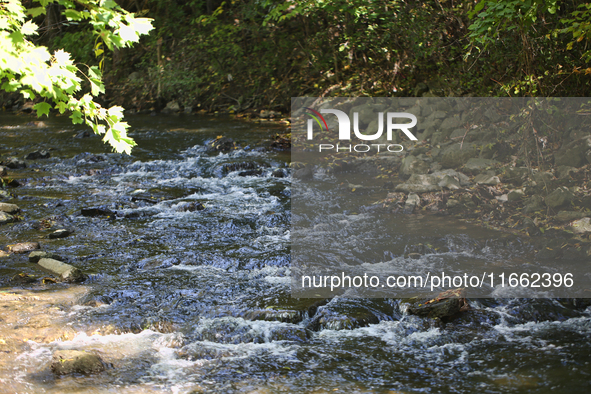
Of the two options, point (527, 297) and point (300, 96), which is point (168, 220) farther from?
point (300, 96)

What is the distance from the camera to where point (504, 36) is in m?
8.49

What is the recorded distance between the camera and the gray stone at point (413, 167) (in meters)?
9.35

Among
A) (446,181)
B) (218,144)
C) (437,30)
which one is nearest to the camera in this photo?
(446,181)

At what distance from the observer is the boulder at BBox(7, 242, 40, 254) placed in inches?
257

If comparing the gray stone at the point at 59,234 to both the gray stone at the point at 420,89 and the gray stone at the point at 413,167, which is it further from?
the gray stone at the point at 420,89

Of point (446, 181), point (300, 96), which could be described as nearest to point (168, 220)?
point (446, 181)

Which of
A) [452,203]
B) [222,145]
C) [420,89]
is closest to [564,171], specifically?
[452,203]

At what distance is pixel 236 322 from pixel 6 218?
191 inches

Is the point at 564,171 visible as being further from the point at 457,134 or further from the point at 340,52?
the point at 340,52

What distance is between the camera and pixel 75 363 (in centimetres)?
400

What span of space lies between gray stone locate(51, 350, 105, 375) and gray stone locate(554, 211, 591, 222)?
5.99 m

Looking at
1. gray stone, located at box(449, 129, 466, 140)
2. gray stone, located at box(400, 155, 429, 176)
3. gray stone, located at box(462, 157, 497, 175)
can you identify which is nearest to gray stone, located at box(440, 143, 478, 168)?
gray stone, located at box(462, 157, 497, 175)

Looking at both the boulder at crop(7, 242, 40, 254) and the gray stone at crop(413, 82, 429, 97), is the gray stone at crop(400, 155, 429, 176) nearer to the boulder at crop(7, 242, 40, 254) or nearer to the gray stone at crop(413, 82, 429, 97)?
the gray stone at crop(413, 82, 429, 97)

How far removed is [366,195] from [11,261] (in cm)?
549
